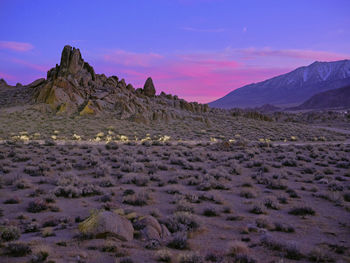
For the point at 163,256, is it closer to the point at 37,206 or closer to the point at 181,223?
the point at 181,223

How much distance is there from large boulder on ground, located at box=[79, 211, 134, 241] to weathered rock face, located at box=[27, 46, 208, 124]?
38.4 m

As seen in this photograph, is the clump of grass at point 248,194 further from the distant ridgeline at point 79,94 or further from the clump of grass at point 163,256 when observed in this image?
the distant ridgeline at point 79,94

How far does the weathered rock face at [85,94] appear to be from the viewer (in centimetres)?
4506

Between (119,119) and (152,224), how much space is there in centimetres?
3800

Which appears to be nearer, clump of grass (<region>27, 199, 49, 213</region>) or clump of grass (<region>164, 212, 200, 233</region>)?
clump of grass (<region>164, 212, 200, 233</region>)

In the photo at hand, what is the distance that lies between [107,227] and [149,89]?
198 ft

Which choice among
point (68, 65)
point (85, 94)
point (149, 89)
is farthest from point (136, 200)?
point (149, 89)

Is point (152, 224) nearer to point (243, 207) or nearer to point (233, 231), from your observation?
point (233, 231)

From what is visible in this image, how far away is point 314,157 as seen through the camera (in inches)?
814

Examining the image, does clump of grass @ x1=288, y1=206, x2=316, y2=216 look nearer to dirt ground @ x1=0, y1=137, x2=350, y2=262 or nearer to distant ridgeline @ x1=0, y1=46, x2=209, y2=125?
dirt ground @ x1=0, y1=137, x2=350, y2=262

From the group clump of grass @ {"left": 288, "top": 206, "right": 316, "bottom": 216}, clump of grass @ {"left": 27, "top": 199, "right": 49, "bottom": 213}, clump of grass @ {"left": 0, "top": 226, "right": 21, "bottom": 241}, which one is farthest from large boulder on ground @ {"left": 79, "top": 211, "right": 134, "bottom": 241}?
clump of grass @ {"left": 288, "top": 206, "right": 316, "bottom": 216}

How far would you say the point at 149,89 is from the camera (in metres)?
65.6

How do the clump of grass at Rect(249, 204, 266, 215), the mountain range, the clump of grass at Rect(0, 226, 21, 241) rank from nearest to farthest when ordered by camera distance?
1. the clump of grass at Rect(0, 226, 21, 241)
2. the clump of grass at Rect(249, 204, 266, 215)
3. the mountain range

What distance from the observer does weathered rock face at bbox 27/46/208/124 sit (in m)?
45.1
